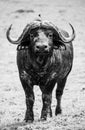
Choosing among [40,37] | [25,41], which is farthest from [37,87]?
[40,37]

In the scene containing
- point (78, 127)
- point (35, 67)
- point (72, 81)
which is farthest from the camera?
point (72, 81)

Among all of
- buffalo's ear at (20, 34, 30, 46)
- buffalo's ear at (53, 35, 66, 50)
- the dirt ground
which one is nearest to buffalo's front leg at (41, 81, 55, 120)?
the dirt ground

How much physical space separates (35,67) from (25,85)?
402 mm

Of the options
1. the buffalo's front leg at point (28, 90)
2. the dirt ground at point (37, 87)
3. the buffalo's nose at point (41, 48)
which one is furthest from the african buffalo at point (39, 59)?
the dirt ground at point (37, 87)

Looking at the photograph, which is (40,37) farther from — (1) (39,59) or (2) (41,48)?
(1) (39,59)

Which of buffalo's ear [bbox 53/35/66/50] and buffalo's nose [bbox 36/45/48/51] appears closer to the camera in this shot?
buffalo's nose [bbox 36/45/48/51]

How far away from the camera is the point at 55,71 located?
920 cm

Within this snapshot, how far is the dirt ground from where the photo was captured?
29.5 ft

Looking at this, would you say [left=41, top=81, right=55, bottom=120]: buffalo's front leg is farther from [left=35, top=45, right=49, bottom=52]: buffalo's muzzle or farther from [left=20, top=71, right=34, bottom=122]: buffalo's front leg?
[left=35, top=45, right=49, bottom=52]: buffalo's muzzle

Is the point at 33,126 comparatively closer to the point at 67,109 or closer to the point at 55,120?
the point at 55,120

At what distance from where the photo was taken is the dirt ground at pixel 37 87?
29.5 feet

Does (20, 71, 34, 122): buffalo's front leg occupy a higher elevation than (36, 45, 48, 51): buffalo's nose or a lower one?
lower

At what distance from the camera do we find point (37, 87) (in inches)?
589

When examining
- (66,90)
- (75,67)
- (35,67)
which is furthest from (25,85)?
(75,67)
